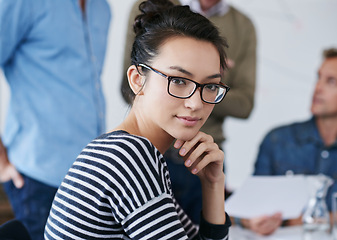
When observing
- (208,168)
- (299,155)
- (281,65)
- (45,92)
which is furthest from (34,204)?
(281,65)

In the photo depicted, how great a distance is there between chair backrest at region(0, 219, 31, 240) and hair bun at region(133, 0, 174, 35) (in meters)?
0.41

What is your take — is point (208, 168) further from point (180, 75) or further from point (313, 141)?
point (313, 141)

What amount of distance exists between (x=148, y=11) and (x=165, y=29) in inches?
2.5

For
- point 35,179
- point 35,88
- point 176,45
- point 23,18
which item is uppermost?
point 176,45

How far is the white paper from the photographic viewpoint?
1.12m

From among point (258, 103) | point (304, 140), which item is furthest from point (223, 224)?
point (258, 103)

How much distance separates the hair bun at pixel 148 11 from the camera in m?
0.60

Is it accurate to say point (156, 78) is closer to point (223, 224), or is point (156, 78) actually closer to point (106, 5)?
point (223, 224)

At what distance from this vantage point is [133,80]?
1.96ft

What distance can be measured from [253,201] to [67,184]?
2.36 ft

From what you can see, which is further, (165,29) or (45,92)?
(45,92)

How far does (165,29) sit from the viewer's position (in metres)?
0.58

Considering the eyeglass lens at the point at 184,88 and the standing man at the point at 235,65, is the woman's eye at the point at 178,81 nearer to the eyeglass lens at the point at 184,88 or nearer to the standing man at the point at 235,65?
the eyeglass lens at the point at 184,88

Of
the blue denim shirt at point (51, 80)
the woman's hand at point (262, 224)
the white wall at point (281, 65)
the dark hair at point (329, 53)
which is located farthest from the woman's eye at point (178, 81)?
the dark hair at point (329, 53)
